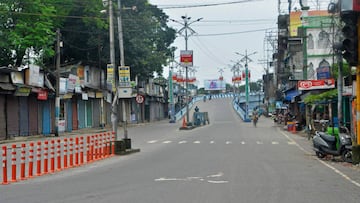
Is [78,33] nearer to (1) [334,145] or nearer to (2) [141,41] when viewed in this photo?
(2) [141,41]

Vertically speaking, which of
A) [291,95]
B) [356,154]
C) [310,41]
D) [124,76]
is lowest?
[356,154]

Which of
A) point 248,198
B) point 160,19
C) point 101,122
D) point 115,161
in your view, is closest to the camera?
point 248,198

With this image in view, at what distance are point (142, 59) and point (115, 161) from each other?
132 feet

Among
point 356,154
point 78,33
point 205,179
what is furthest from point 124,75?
point 78,33

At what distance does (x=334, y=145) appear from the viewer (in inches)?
835

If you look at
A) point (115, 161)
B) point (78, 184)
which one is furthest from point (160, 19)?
point (78, 184)

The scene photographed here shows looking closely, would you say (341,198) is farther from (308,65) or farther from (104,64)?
(104,64)

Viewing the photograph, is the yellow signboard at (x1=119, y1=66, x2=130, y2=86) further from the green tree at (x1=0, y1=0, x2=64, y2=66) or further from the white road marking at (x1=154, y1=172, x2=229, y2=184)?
the green tree at (x1=0, y1=0, x2=64, y2=66)

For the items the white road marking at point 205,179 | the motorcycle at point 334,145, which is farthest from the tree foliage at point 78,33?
the white road marking at point 205,179

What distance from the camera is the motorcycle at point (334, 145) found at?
66.8 feet

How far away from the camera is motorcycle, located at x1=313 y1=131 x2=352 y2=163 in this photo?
20375 millimetres

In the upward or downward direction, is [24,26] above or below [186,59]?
above

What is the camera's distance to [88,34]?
55.6 m

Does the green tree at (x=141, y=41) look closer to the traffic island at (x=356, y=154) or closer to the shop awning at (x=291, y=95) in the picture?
the shop awning at (x=291, y=95)
